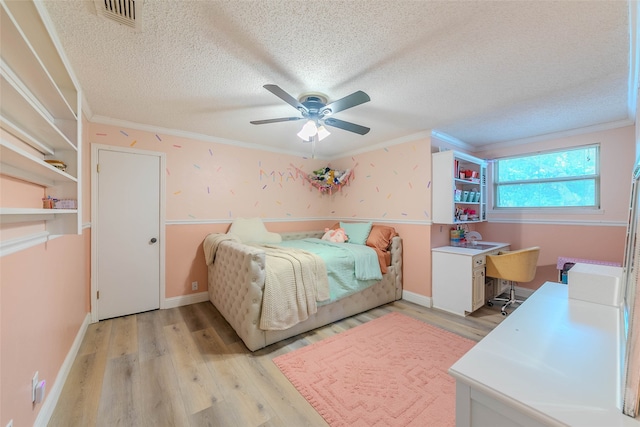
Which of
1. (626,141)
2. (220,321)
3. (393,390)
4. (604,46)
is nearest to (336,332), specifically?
(393,390)

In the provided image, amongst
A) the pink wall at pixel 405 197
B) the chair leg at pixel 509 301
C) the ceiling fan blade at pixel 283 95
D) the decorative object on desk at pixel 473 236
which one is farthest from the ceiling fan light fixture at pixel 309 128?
the chair leg at pixel 509 301

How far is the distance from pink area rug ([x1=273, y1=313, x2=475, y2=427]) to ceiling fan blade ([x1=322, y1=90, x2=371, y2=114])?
2102 mm

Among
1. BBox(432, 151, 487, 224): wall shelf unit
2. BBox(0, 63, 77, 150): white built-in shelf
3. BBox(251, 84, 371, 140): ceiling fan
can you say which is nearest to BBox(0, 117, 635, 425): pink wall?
BBox(432, 151, 487, 224): wall shelf unit

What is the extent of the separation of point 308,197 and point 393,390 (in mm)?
3296

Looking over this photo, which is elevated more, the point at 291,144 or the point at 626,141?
the point at 291,144

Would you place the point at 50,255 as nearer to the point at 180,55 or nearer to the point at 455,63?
the point at 180,55

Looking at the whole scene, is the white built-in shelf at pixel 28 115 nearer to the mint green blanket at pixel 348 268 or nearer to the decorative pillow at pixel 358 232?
the mint green blanket at pixel 348 268

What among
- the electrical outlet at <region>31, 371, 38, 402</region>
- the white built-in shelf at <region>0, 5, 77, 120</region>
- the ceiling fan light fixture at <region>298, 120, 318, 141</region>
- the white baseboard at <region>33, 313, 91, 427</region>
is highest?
the ceiling fan light fixture at <region>298, 120, 318, 141</region>

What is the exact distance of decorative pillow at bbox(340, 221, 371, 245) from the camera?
374 centimetres

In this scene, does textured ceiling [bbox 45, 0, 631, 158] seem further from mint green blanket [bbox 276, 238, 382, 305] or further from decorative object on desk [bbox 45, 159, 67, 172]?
mint green blanket [bbox 276, 238, 382, 305]

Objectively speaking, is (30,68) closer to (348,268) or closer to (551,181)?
(348,268)

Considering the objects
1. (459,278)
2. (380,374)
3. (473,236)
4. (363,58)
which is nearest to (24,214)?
(363,58)

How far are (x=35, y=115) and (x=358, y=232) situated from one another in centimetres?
339

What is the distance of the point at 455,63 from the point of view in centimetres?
179
